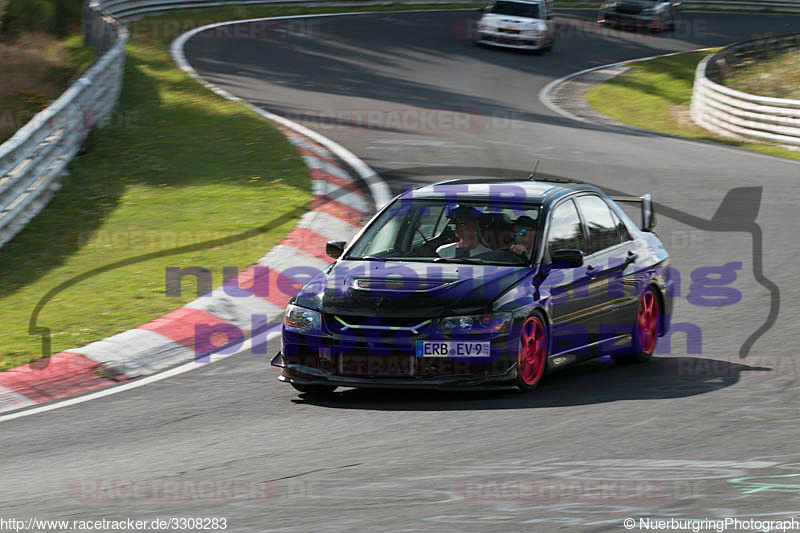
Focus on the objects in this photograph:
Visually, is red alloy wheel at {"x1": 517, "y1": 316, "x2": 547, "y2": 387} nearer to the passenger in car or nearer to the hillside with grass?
the passenger in car

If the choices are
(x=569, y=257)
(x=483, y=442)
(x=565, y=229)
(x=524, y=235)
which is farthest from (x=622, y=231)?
(x=483, y=442)

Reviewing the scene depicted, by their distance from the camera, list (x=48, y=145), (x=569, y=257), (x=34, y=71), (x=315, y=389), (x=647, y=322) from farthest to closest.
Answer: (x=34, y=71), (x=48, y=145), (x=647, y=322), (x=315, y=389), (x=569, y=257)

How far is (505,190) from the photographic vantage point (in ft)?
30.5

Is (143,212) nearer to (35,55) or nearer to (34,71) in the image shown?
(34,71)

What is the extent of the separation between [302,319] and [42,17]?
23.9 m

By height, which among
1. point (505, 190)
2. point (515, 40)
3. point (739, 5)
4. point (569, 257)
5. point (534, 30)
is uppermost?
point (505, 190)

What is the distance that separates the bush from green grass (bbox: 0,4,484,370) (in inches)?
284

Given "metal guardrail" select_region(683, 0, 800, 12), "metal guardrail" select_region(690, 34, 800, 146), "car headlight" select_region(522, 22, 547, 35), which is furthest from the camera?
"metal guardrail" select_region(683, 0, 800, 12)

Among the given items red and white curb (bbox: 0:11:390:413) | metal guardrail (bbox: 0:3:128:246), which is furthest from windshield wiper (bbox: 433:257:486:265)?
metal guardrail (bbox: 0:3:128:246)

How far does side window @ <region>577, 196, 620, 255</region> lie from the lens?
9.37m

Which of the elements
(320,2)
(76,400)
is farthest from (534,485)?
(320,2)

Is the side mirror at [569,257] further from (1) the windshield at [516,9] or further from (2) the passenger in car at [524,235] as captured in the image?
(1) the windshield at [516,9]

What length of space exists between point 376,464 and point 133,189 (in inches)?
402

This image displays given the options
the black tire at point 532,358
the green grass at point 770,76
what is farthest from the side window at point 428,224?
the green grass at point 770,76
